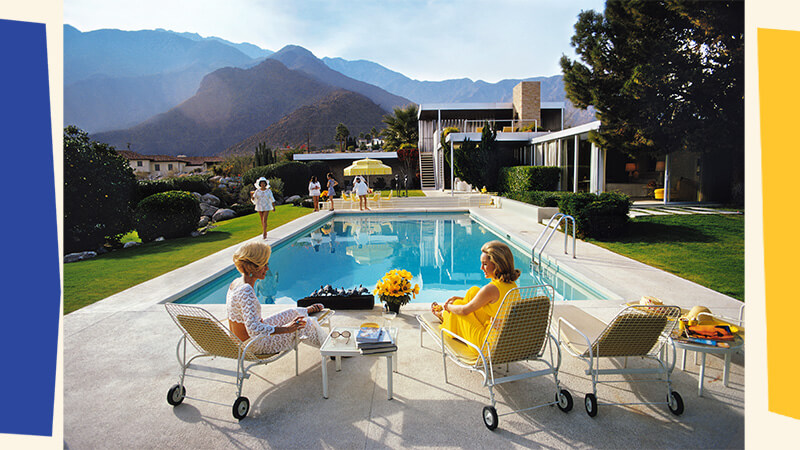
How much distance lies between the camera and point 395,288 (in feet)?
15.0

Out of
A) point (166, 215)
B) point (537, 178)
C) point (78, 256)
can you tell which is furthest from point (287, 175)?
point (78, 256)

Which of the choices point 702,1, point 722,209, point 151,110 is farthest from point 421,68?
point 151,110

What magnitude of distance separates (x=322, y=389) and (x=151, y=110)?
3707 inches

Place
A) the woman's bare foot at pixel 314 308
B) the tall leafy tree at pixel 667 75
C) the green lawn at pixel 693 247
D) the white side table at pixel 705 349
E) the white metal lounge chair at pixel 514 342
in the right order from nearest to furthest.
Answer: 1. the white metal lounge chair at pixel 514 342
2. the white side table at pixel 705 349
3. the woman's bare foot at pixel 314 308
4. the green lawn at pixel 693 247
5. the tall leafy tree at pixel 667 75

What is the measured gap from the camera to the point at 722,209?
12.4 meters

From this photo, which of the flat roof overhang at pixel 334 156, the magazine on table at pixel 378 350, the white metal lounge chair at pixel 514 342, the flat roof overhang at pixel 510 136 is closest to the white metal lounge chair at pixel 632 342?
the white metal lounge chair at pixel 514 342

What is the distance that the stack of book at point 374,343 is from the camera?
2.95 metres

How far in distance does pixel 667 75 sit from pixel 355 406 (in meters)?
12.7

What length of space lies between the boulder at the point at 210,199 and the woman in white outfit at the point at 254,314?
1856cm

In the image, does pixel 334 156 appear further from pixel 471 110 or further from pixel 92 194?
pixel 92 194

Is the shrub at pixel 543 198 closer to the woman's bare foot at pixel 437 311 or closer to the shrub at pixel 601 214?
the shrub at pixel 601 214

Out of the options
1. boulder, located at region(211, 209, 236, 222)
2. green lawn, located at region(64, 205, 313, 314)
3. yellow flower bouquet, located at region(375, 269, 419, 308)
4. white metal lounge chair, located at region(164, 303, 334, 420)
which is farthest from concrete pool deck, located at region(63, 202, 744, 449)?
boulder, located at region(211, 209, 236, 222)

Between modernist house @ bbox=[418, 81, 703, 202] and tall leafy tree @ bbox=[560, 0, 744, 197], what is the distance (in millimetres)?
1115
